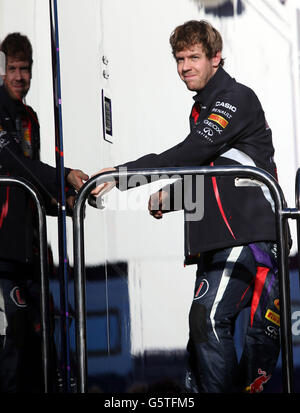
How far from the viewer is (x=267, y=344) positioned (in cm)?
345

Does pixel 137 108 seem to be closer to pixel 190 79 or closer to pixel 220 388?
pixel 190 79

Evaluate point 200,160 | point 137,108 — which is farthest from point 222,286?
point 137,108

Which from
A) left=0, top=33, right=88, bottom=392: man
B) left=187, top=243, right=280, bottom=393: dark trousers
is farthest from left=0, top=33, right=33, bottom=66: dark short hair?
left=187, top=243, right=280, bottom=393: dark trousers

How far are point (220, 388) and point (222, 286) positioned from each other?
1.28ft

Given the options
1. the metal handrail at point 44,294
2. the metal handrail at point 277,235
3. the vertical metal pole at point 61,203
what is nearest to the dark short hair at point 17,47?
the vertical metal pole at point 61,203

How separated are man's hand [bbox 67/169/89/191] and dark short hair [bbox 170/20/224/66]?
2.24ft

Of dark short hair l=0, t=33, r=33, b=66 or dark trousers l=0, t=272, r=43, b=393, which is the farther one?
dark short hair l=0, t=33, r=33, b=66

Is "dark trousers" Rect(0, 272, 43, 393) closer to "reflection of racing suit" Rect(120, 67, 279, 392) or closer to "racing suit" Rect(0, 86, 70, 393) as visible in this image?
"racing suit" Rect(0, 86, 70, 393)

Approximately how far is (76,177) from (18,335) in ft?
2.30

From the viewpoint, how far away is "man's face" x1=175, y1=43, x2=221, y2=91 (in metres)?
3.67

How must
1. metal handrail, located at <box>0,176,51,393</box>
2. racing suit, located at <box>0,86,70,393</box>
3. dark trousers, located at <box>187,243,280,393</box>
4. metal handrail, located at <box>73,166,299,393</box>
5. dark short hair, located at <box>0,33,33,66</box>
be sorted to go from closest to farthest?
metal handrail, located at <box>73,166,299,393</box> < metal handrail, located at <box>0,176,51,393</box> < dark trousers, located at <box>187,243,280,393</box> < racing suit, located at <box>0,86,70,393</box> < dark short hair, located at <box>0,33,33,66</box>

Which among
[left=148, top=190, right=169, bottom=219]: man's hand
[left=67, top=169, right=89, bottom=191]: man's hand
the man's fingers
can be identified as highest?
[left=67, top=169, right=89, bottom=191]: man's hand

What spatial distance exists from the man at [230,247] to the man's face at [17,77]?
2.18ft

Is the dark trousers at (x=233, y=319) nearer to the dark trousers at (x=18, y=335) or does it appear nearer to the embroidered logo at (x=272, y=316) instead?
the embroidered logo at (x=272, y=316)
